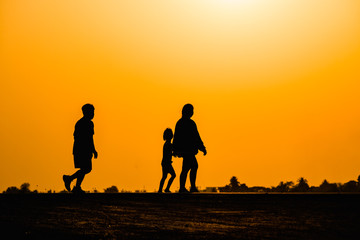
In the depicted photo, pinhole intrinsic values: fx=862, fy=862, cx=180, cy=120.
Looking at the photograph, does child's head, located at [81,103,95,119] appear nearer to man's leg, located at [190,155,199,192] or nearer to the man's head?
the man's head

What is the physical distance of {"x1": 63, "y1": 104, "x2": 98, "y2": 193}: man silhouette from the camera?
22266 mm

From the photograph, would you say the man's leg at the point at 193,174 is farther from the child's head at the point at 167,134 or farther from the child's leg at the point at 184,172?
the child's head at the point at 167,134

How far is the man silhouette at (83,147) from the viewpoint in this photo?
22.3 meters

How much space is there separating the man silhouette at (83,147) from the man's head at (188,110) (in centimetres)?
272

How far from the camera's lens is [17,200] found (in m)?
17.2

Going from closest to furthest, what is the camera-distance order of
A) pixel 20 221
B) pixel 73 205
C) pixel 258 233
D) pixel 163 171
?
1. pixel 258 233
2. pixel 20 221
3. pixel 73 205
4. pixel 163 171

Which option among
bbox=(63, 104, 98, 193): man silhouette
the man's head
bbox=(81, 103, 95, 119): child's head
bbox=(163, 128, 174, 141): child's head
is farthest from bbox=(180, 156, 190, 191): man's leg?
A: bbox=(163, 128, 174, 141): child's head

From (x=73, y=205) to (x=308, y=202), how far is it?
4.38 m

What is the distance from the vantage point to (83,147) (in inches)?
890

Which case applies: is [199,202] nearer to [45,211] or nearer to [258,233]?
[45,211]

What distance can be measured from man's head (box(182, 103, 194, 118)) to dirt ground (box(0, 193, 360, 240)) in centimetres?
545

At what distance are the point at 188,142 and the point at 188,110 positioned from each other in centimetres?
89

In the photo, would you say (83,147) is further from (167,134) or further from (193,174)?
(167,134)

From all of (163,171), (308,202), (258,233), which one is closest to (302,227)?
(258,233)
